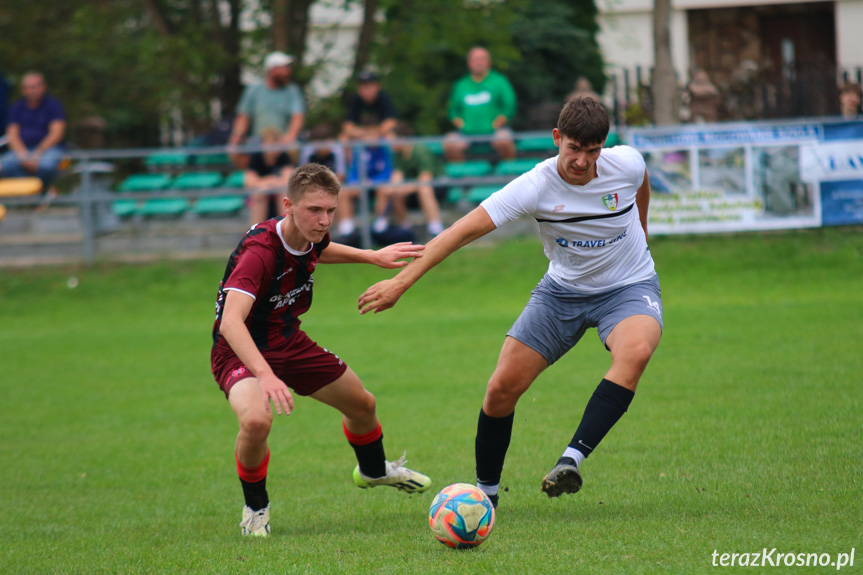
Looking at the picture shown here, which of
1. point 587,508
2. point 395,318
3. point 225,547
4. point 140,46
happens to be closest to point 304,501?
point 225,547

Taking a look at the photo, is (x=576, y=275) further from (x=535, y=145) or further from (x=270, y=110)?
(x=270, y=110)

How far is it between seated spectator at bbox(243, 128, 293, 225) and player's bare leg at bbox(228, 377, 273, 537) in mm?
8699

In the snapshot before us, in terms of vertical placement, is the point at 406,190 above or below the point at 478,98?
below

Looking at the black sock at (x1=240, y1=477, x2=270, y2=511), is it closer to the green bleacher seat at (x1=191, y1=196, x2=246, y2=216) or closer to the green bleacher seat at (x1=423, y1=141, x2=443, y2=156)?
the green bleacher seat at (x1=423, y1=141, x2=443, y2=156)

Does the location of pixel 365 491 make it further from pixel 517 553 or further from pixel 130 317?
pixel 130 317

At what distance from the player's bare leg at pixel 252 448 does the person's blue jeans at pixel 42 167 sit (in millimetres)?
10500

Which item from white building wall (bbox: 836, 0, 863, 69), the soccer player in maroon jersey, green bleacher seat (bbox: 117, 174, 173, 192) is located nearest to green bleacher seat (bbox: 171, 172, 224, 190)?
green bleacher seat (bbox: 117, 174, 173, 192)

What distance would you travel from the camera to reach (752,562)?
385cm

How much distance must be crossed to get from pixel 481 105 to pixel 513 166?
3.80 ft

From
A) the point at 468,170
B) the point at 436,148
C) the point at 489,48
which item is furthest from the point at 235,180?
the point at 489,48

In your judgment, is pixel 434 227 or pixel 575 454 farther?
pixel 434 227

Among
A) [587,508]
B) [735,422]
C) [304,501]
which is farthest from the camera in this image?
[735,422]

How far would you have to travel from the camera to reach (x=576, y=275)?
5.26 metres

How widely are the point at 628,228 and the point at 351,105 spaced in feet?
31.3
